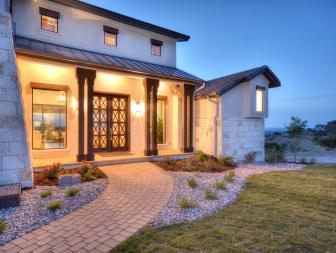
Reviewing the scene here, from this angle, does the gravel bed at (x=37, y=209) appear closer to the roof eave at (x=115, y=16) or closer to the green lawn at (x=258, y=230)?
the green lawn at (x=258, y=230)

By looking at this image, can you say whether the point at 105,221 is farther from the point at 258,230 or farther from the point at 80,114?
the point at 80,114

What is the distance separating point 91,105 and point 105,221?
194 inches

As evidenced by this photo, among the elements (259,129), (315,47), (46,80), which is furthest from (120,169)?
(315,47)

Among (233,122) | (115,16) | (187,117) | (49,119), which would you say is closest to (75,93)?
(49,119)

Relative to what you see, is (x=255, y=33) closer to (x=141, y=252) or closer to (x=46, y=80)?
(x=46, y=80)

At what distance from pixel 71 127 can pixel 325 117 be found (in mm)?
78172

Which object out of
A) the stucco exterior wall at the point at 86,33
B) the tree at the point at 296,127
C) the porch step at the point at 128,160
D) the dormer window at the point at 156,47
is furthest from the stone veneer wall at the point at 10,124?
the tree at the point at 296,127

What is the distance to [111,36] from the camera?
10.1m

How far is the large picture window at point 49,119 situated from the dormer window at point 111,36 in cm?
337

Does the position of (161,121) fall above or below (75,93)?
below

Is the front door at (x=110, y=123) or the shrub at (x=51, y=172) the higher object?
the front door at (x=110, y=123)

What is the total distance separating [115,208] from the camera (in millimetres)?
4180

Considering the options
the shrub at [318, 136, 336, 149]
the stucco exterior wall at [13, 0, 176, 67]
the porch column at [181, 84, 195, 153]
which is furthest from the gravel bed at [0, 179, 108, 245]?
the shrub at [318, 136, 336, 149]

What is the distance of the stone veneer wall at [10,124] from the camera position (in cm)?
504
